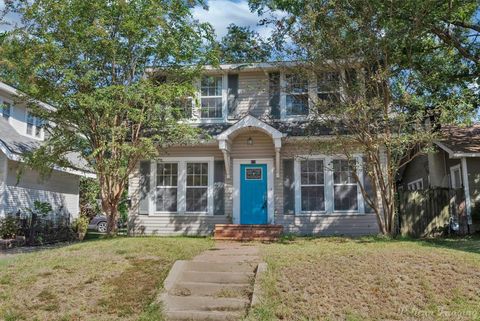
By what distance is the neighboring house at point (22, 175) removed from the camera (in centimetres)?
1509

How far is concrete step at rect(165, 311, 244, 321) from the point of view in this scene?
5848 mm

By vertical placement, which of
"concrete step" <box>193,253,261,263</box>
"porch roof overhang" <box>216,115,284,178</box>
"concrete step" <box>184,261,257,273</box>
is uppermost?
"porch roof overhang" <box>216,115,284,178</box>

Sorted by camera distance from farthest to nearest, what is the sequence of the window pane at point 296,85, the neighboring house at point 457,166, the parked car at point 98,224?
the parked car at point 98,224
the neighboring house at point 457,166
the window pane at point 296,85

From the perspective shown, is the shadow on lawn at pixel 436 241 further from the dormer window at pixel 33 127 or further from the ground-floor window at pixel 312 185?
the dormer window at pixel 33 127

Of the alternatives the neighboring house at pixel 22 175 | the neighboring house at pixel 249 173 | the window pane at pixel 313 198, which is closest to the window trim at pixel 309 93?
the neighboring house at pixel 249 173

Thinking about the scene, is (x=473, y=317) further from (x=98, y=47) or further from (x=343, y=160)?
(x=98, y=47)

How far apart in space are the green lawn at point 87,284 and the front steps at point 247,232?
4.30m

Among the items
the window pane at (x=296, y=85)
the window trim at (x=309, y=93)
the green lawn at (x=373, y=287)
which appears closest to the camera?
the green lawn at (x=373, y=287)

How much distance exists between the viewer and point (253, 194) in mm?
14367

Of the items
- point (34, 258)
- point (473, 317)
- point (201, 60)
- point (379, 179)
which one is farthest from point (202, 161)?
point (473, 317)

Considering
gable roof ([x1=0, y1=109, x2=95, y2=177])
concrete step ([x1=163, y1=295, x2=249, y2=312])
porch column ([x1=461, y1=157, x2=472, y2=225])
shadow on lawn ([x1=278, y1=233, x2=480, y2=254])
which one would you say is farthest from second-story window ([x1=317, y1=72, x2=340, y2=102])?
gable roof ([x1=0, y1=109, x2=95, y2=177])

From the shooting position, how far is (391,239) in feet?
36.1

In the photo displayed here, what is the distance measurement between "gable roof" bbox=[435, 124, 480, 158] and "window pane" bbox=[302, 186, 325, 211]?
163 inches

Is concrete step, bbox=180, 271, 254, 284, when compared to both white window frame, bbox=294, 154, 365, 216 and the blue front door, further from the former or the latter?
white window frame, bbox=294, 154, 365, 216
